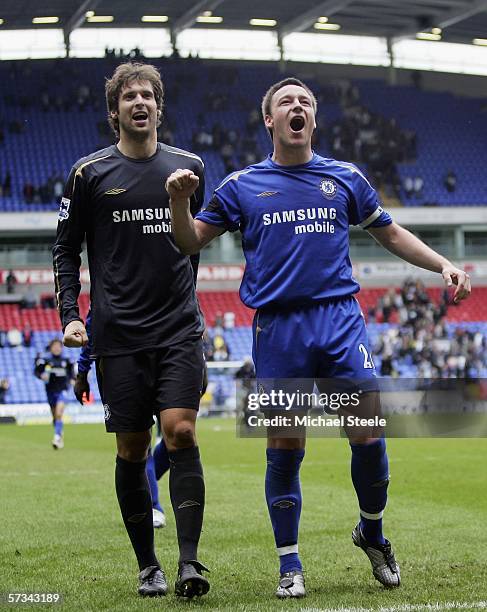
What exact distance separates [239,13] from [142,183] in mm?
37670

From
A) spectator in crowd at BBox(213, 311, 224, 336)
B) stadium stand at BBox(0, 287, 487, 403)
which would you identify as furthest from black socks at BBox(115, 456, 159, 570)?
spectator in crowd at BBox(213, 311, 224, 336)

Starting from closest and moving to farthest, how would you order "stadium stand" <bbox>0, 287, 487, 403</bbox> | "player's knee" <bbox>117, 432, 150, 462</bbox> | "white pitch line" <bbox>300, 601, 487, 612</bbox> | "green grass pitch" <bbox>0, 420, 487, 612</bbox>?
"white pitch line" <bbox>300, 601, 487, 612</bbox>
"green grass pitch" <bbox>0, 420, 487, 612</bbox>
"player's knee" <bbox>117, 432, 150, 462</bbox>
"stadium stand" <bbox>0, 287, 487, 403</bbox>

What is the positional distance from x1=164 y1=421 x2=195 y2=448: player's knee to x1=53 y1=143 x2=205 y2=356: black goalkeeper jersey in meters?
0.39

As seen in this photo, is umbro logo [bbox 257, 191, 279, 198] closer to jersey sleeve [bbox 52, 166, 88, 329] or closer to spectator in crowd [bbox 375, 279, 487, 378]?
jersey sleeve [bbox 52, 166, 88, 329]

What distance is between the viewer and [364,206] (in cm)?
538

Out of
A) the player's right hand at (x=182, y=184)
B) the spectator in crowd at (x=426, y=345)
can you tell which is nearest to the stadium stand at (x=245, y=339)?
the spectator in crowd at (x=426, y=345)

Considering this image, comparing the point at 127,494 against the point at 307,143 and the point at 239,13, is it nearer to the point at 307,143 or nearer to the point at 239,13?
the point at 307,143

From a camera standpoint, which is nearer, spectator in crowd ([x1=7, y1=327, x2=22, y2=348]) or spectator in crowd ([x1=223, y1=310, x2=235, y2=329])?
spectator in crowd ([x1=7, y1=327, x2=22, y2=348])

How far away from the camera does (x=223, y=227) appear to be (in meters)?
5.25

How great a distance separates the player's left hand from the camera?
16.1 ft

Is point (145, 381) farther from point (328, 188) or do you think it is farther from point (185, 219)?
point (328, 188)

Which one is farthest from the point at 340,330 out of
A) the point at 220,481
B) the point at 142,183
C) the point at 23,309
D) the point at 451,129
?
the point at 451,129

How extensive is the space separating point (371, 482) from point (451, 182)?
39614 millimetres

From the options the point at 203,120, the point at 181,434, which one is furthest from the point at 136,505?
the point at 203,120
